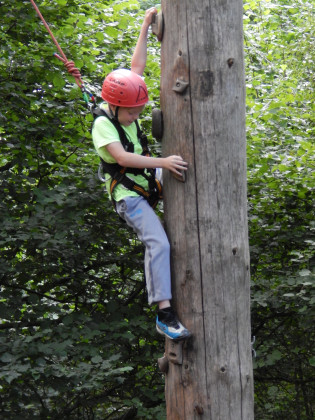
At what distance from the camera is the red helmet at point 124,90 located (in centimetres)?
334

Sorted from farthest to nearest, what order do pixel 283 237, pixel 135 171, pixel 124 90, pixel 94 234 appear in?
pixel 283 237 → pixel 94 234 → pixel 135 171 → pixel 124 90

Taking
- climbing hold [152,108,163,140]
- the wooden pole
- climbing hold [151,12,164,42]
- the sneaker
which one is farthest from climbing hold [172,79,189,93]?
the sneaker

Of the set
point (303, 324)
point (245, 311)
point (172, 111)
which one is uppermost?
point (172, 111)

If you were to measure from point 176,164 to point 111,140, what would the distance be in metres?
0.39

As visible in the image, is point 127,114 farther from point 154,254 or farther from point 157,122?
point 154,254

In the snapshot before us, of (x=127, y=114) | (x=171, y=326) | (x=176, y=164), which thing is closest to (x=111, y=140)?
(x=127, y=114)

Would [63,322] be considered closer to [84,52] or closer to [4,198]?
[4,198]

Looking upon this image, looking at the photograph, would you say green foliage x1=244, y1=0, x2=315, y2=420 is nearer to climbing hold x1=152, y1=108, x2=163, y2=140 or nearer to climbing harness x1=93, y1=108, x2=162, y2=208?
climbing harness x1=93, y1=108, x2=162, y2=208

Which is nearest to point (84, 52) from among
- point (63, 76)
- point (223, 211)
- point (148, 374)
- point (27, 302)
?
point (63, 76)

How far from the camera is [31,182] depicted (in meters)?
6.05

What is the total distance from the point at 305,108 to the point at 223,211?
13.7 feet

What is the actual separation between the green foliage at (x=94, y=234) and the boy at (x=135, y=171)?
193 cm

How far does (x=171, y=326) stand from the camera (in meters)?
3.20

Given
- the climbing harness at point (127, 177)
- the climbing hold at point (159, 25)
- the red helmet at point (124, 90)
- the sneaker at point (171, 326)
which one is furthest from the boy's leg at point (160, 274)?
the climbing hold at point (159, 25)
